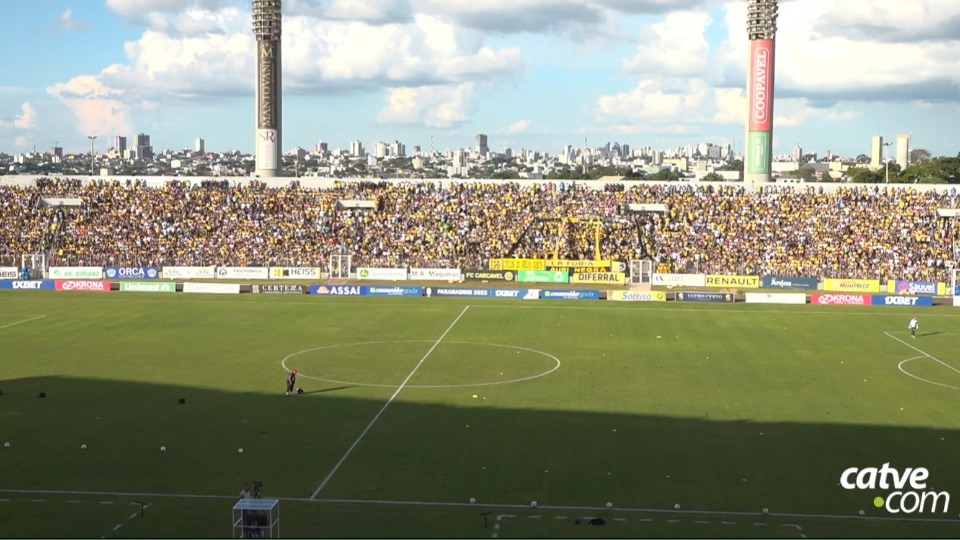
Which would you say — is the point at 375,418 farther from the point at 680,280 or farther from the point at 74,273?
the point at 74,273

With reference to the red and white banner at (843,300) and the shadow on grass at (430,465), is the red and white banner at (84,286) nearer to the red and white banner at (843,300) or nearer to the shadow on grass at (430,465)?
the shadow on grass at (430,465)

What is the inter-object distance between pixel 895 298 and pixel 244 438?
55609 millimetres

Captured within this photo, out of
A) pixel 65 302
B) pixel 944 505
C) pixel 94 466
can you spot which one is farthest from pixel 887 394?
pixel 65 302

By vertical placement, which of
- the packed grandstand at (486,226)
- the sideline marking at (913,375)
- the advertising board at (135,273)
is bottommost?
the sideline marking at (913,375)

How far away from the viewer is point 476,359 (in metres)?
49.6

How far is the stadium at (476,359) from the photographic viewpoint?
27859 millimetres

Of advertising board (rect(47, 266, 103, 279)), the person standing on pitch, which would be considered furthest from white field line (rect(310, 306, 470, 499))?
advertising board (rect(47, 266, 103, 279))

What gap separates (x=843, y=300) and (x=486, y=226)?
36063mm

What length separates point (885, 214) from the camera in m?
94.0

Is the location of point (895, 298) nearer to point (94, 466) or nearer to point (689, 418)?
point (689, 418)

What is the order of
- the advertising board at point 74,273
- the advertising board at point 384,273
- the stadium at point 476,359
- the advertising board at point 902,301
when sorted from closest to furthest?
the stadium at point 476,359, the advertising board at point 902,301, the advertising board at point 74,273, the advertising board at point 384,273

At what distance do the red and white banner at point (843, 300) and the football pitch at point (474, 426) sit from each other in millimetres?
10549

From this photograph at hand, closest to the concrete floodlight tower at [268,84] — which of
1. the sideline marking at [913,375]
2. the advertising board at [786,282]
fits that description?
the advertising board at [786,282]

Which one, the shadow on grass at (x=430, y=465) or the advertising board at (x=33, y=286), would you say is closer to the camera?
the shadow on grass at (x=430, y=465)
